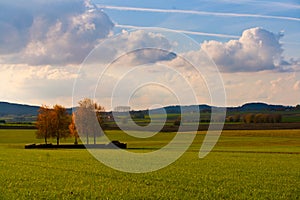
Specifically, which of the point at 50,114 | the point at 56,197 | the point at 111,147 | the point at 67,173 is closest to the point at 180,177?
the point at 67,173

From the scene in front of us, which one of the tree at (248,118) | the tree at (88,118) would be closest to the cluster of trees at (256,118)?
the tree at (248,118)

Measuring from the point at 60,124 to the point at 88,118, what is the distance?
30.2 feet

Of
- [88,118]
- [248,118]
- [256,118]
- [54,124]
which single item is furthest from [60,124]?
[256,118]

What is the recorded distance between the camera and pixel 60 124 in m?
97.2

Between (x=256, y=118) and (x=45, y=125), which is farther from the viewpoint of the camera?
(x=256, y=118)

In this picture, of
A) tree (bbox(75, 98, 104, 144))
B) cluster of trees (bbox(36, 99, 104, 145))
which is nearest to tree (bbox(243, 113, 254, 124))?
cluster of trees (bbox(36, 99, 104, 145))

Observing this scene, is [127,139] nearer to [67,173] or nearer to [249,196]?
[67,173]

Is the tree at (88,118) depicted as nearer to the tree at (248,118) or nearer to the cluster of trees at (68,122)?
the cluster of trees at (68,122)

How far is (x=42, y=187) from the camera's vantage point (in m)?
21.7

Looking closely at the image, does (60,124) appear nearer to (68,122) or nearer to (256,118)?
(68,122)

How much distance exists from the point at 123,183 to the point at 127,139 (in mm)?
94213

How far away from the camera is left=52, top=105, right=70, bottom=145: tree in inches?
3816

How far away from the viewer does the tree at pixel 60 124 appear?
96938 millimetres

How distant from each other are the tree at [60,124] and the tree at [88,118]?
632 cm
